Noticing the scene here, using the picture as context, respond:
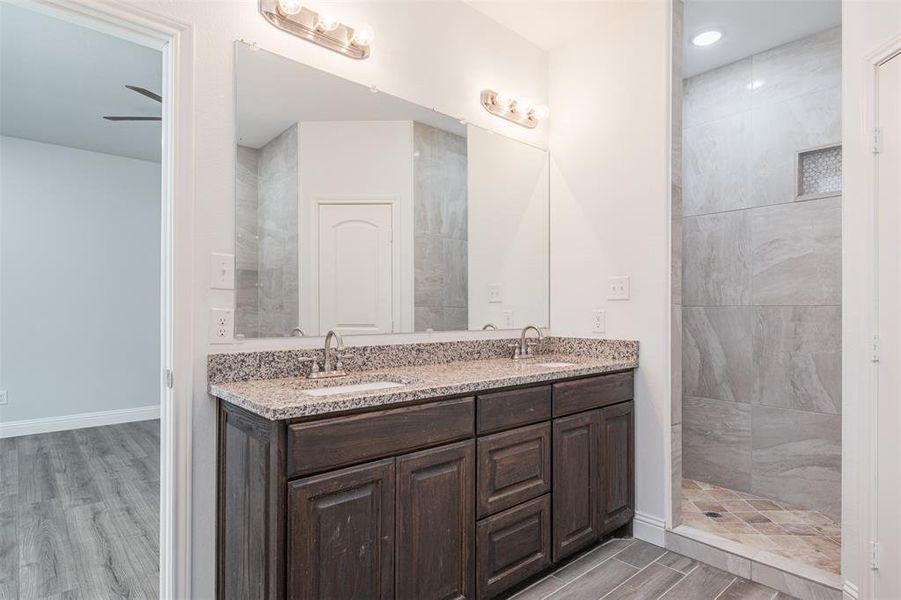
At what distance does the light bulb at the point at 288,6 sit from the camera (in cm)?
192

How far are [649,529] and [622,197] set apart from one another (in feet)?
5.44

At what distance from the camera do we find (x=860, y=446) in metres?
1.82

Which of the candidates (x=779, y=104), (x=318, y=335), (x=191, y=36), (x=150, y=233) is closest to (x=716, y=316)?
(x=779, y=104)

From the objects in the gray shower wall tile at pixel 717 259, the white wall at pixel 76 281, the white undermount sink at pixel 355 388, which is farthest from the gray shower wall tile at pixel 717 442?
the white wall at pixel 76 281

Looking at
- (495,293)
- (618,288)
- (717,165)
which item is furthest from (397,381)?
(717,165)

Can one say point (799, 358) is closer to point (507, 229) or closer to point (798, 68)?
point (798, 68)

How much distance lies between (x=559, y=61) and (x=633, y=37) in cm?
49

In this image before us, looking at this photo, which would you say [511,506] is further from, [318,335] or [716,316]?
[716,316]

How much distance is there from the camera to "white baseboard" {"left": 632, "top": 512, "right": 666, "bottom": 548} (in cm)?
246

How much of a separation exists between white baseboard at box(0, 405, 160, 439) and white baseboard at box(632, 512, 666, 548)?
15.7 ft

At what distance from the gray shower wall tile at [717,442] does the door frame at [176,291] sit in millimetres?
2882

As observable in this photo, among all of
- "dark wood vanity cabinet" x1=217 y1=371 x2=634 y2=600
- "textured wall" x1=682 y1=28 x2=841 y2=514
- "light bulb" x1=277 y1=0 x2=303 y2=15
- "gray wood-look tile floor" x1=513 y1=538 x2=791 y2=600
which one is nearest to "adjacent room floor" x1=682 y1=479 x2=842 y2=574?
"textured wall" x1=682 y1=28 x2=841 y2=514

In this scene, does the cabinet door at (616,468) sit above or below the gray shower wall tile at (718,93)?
below

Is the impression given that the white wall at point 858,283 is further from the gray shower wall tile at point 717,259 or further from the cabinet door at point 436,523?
the cabinet door at point 436,523
